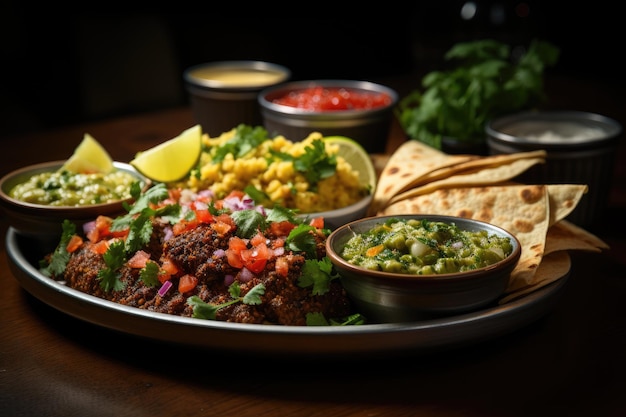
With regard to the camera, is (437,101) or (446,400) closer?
(446,400)

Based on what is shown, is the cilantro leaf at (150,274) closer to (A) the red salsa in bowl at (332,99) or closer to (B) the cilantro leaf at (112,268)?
(B) the cilantro leaf at (112,268)

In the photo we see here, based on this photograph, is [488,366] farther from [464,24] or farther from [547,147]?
[464,24]

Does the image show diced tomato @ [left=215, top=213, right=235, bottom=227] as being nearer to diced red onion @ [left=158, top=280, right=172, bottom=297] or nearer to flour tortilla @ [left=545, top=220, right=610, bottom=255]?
diced red onion @ [left=158, top=280, right=172, bottom=297]

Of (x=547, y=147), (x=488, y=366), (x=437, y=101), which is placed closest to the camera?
(x=488, y=366)

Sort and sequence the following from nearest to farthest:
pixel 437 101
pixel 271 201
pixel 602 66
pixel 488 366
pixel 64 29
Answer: pixel 488 366
pixel 271 201
pixel 437 101
pixel 64 29
pixel 602 66

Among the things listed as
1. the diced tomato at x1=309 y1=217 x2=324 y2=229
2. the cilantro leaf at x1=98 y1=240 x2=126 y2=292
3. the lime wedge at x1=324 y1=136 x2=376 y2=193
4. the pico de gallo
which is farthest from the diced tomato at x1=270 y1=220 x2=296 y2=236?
the lime wedge at x1=324 y1=136 x2=376 y2=193

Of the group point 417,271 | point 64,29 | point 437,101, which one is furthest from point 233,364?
point 64,29

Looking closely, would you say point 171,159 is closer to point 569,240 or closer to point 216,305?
point 216,305

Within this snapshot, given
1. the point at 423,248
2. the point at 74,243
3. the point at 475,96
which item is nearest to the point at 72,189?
the point at 74,243
